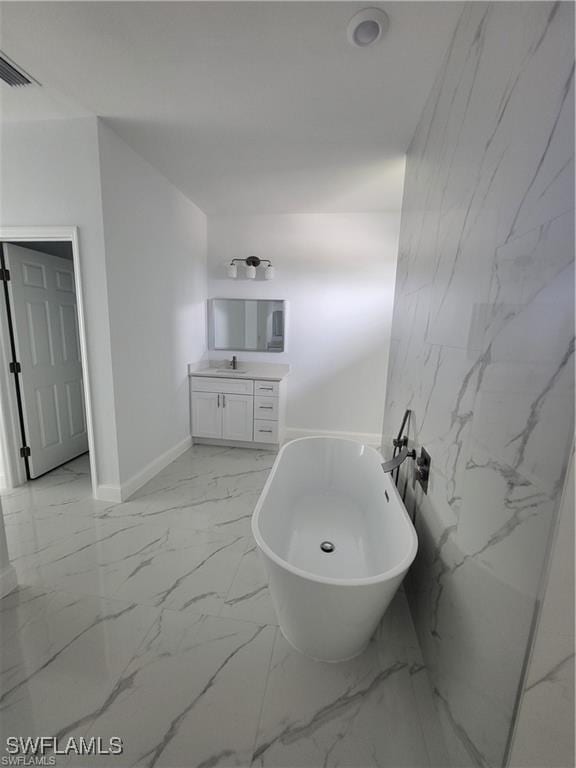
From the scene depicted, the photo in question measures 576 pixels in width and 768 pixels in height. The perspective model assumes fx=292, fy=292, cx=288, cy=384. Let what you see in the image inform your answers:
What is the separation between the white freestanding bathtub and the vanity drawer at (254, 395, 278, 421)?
3.26ft

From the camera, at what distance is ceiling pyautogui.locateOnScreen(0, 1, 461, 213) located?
125cm

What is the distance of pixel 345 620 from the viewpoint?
3.65 ft

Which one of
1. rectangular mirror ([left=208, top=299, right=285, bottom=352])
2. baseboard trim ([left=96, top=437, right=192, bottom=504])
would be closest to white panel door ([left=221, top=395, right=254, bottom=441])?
baseboard trim ([left=96, top=437, right=192, bottom=504])

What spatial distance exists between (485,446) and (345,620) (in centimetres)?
84

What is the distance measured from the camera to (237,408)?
3379 mm

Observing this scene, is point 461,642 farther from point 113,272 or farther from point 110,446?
point 113,272

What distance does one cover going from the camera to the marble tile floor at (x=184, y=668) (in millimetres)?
1018

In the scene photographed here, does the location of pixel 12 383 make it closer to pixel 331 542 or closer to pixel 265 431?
pixel 265 431

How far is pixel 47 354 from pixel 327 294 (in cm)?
295

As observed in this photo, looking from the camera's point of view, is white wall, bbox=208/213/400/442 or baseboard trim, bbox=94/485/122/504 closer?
baseboard trim, bbox=94/485/122/504

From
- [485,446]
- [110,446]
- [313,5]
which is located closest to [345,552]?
[485,446]

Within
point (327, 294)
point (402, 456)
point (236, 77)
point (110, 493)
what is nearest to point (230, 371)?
point (327, 294)

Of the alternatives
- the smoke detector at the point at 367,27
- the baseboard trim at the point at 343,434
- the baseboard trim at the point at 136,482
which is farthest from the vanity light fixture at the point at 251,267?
the smoke detector at the point at 367,27

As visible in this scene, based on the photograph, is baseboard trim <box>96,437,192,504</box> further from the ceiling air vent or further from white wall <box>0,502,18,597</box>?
the ceiling air vent
